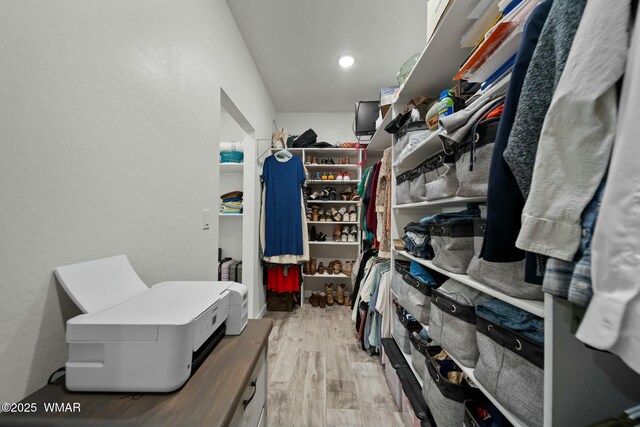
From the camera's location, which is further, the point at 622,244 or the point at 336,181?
the point at 336,181

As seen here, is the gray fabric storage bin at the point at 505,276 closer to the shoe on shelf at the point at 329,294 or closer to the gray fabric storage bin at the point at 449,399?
the gray fabric storage bin at the point at 449,399

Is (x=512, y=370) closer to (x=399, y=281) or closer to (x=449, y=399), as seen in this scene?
(x=449, y=399)

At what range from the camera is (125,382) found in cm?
51

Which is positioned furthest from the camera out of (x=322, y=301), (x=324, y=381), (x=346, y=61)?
(x=322, y=301)

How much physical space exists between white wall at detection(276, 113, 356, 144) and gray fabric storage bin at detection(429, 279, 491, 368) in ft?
8.90

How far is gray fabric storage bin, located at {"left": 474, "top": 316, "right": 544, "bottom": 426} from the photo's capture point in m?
0.56

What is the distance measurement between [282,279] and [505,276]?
2.41 m

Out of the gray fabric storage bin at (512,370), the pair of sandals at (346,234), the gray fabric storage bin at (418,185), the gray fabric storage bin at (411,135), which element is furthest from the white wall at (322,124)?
the gray fabric storage bin at (512,370)

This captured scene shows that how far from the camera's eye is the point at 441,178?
0.97 m

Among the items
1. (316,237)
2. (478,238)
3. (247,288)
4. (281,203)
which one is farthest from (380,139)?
(247,288)

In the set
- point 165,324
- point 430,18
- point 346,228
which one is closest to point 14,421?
point 165,324

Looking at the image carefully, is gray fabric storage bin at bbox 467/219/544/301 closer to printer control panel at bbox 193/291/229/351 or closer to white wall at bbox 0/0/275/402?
printer control panel at bbox 193/291/229/351

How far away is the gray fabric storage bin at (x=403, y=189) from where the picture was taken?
1.39 meters

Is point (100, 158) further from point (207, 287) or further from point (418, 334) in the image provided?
point (418, 334)
